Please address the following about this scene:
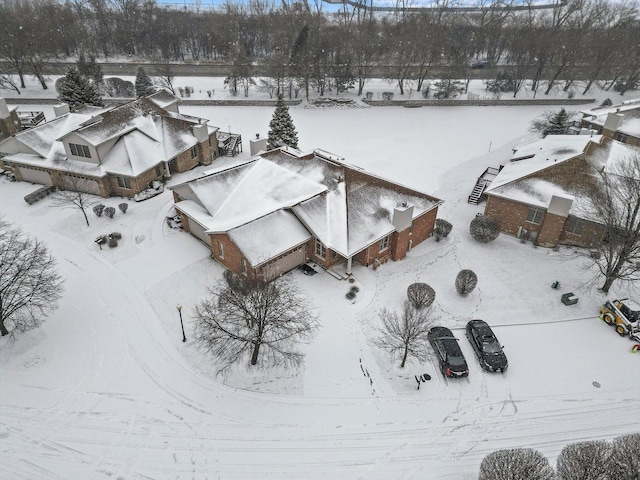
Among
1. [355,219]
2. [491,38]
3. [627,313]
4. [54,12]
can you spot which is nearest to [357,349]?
[355,219]

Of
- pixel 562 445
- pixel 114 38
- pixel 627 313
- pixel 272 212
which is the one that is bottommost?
pixel 562 445

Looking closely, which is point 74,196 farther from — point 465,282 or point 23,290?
point 465,282

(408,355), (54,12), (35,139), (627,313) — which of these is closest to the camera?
(408,355)

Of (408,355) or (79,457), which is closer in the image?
(79,457)

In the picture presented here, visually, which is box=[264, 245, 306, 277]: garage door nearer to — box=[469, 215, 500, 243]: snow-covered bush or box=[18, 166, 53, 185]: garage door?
box=[469, 215, 500, 243]: snow-covered bush

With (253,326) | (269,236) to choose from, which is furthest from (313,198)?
(253,326)

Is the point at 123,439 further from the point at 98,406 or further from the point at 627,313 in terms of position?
the point at 627,313

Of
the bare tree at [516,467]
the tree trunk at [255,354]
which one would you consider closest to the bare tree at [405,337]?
the bare tree at [516,467]
